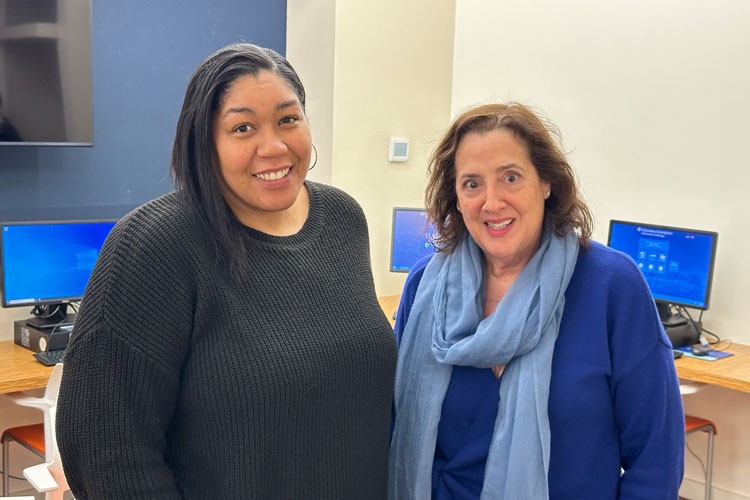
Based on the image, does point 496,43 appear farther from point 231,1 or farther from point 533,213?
point 533,213

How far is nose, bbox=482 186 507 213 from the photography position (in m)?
1.64

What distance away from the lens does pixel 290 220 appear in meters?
1.57

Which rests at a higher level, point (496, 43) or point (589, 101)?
point (496, 43)

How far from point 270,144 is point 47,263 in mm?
2435

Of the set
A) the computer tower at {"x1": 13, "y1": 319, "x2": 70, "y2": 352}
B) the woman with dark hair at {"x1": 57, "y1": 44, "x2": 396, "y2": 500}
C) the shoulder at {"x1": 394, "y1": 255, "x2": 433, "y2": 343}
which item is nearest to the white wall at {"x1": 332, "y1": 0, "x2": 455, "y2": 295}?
the computer tower at {"x1": 13, "y1": 319, "x2": 70, "y2": 352}

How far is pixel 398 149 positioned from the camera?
4.64 metres

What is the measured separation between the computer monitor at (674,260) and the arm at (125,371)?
9.74ft

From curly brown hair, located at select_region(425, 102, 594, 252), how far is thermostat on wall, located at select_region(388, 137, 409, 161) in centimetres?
284

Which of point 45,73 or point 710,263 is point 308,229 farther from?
point 710,263

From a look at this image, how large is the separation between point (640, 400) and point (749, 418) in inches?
104

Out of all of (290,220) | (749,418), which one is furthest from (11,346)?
(749,418)


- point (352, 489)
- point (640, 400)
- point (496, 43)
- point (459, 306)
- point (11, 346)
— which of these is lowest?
point (11, 346)

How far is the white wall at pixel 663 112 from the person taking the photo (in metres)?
3.83

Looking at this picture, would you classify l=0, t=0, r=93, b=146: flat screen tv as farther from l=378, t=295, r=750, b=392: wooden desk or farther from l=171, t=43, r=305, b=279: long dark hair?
l=378, t=295, r=750, b=392: wooden desk
